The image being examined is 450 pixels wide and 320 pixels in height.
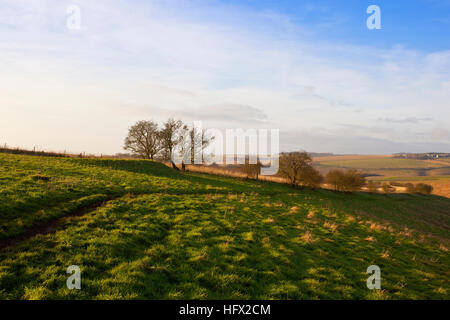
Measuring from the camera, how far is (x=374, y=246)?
14.8 m

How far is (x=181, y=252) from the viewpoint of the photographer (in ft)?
33.0

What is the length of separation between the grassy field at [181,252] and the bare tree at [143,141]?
36.0 metres

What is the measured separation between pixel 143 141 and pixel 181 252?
4940cm

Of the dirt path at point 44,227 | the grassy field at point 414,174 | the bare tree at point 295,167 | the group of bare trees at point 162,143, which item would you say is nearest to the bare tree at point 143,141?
the group of bare trees at point 162,143

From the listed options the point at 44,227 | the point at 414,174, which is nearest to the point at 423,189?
the point at 414,174

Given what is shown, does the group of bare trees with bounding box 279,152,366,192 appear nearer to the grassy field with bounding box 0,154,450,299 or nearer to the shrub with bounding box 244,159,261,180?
the shrub with bounding box 244,159,261,180

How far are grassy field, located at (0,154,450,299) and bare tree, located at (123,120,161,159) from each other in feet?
118

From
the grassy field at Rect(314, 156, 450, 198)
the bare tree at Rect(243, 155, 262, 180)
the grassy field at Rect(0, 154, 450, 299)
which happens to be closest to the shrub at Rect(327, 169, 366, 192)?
the bare tree at Rect(243, 155, 262, 180)

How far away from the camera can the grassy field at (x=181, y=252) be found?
752 cm

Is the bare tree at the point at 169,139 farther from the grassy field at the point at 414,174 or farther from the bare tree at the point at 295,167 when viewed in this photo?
the grassy field at the point at 414,174
